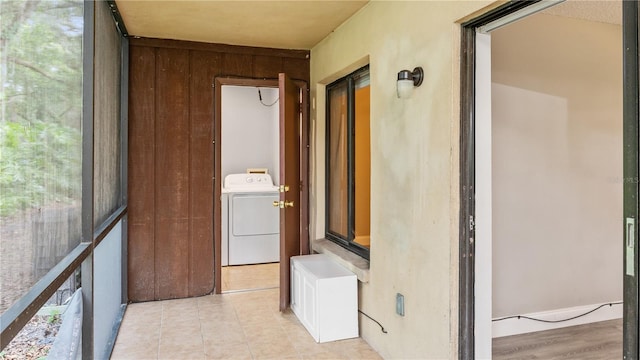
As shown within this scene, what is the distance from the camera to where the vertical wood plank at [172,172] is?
3898 millimetres

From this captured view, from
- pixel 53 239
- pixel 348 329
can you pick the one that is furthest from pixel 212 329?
pixel 53 239

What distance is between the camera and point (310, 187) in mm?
4148

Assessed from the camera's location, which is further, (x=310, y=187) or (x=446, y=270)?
(x=310, y=187)

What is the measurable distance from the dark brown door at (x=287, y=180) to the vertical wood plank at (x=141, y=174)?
4.08 ft

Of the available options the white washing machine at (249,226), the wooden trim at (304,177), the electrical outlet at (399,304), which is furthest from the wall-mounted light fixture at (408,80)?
the white washing machine at (249,226)

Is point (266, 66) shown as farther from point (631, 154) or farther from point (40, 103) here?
point (631, 154)

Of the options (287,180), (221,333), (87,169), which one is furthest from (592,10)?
(221,333)

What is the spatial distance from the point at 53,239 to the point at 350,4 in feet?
7.60

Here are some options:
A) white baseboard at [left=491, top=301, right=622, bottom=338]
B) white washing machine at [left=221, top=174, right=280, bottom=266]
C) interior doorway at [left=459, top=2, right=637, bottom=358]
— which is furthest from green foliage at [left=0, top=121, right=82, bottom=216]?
white washing machine at [left=221, top=174, right=280, bottom=266]

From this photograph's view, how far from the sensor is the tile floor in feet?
9.21

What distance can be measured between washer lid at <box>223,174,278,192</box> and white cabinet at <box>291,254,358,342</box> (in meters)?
2.56

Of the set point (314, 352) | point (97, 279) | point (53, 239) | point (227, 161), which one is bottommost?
point (314, 352)

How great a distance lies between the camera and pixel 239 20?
3.34 m

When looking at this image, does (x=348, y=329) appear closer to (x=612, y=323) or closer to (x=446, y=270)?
(x=446, y=270)
